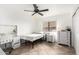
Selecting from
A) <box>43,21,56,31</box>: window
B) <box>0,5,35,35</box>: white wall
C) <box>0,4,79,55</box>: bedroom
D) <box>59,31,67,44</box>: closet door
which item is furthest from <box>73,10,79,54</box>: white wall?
<box>0,5,35,35</box>: white wall

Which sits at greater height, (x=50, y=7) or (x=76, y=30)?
(x=50, y=7)

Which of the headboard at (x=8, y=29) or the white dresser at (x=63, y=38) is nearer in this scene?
the headboard at (x=8, y=29)

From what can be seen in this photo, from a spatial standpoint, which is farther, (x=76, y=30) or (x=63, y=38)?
(x=63, y=38)

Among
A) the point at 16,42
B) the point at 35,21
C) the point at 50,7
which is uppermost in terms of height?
the point at 50,7

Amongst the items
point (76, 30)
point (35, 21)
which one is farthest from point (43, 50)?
point (76, 30)

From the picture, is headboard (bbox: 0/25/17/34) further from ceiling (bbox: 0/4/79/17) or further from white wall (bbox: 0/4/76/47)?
ceiling (bbox: 0/4/79/17)

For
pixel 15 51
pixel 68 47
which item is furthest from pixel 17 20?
pixel 68 47

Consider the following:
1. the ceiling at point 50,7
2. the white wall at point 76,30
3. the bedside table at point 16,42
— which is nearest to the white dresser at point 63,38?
the white wall at point 76,30

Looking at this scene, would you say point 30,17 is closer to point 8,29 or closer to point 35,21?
point 35,21

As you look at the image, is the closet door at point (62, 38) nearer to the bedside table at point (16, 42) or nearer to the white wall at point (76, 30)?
the white wall at point (76, 30)
